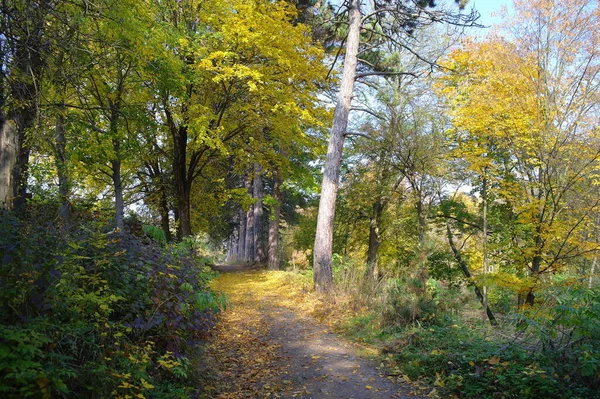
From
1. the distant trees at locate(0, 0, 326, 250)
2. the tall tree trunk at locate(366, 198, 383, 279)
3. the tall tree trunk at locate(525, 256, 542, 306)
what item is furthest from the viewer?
the tall tree trunk at locate(366, 198, 383, 279)

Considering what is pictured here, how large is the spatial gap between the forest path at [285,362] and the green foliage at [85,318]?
0.80 m

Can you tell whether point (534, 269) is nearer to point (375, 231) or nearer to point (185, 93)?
point (375, 231)

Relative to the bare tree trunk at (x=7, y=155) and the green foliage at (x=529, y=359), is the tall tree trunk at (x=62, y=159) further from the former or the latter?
the green foliage at (x=529, y=359)

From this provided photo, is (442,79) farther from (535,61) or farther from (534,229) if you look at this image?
(534,229)

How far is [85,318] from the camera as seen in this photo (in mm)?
3131

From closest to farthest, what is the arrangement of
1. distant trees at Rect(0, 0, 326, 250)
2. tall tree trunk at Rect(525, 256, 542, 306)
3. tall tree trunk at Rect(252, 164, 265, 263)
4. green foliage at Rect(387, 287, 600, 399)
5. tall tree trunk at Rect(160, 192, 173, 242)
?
1. green foliage at Rect(387, 287, 600, 399)
2. tall tree trunk at Rect(525, 256, 542, 306)
3. distant trees at Rect(0, 0, 326, 250)
4. tall tree trunk at Rect(160, 192, 173, 242)
5. tall tree trunk at Rect(252, 164, 265, 263)

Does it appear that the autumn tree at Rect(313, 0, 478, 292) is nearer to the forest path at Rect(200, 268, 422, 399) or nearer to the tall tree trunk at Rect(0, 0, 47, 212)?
the forest path at Rect(200, 268, 422, 399)

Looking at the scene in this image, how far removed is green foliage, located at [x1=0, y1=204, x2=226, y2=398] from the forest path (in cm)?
80

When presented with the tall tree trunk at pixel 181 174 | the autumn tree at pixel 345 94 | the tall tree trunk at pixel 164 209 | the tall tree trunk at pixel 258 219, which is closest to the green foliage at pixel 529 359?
the autumn tree at pixel 345 94

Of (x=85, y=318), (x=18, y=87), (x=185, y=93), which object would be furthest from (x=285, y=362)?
(x=185, y=93)

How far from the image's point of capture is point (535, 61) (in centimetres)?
820

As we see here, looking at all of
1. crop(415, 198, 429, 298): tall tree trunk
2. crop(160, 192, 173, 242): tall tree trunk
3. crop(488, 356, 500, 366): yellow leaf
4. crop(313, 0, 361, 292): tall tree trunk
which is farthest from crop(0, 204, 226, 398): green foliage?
crop(160, 192, 173, 242): tall tree trunk

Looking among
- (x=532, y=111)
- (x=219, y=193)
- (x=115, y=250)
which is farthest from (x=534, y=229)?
(x=219, y=193)

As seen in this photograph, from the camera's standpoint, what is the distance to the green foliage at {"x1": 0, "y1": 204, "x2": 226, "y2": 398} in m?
2.28
